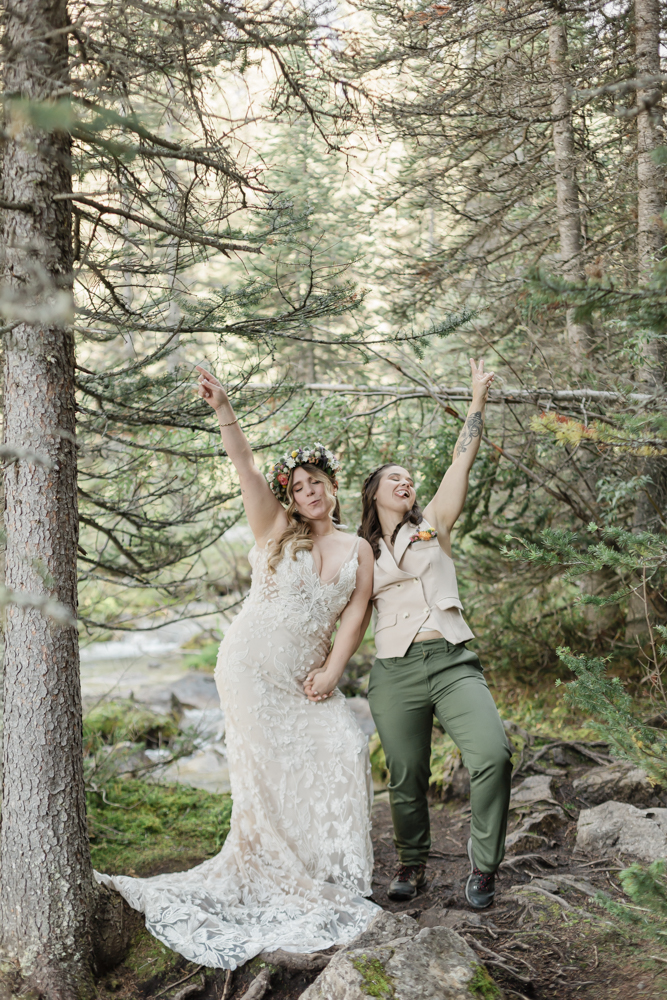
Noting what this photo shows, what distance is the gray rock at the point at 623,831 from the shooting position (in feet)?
13.9

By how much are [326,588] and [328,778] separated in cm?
102

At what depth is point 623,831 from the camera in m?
4.44

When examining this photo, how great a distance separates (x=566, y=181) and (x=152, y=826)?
5990 millimetres

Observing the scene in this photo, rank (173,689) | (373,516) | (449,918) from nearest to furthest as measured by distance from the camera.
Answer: (449,918) < (373,516) < (173,689)

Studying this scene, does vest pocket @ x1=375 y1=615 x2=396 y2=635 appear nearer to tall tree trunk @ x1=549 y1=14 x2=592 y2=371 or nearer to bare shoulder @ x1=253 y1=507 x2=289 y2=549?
bare shoulder @ x1=253 y1=507 x2=289 y2=549

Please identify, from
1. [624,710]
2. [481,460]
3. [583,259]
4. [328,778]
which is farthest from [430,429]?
[624,710]

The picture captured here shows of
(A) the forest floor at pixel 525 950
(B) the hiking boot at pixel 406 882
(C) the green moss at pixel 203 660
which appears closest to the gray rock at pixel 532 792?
(A) the forest floor at pixel 525 950

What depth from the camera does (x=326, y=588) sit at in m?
4.19

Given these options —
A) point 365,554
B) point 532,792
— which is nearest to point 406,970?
point 365,554

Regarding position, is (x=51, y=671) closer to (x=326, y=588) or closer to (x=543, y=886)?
(x=326, y=588)

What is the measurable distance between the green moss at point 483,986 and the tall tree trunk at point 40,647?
1658mm

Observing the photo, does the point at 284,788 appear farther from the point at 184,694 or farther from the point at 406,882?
the point at 184,694

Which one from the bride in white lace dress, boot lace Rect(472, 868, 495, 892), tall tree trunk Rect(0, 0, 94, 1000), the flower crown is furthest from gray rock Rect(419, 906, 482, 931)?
the flower crown

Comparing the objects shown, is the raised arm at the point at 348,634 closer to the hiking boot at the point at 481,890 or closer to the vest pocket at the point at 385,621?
the vest pocket at the point at 385,621
